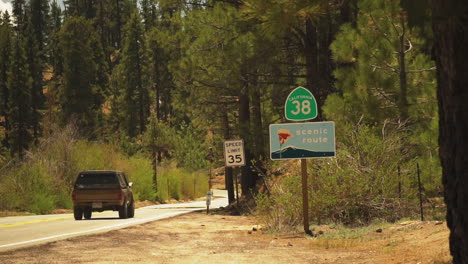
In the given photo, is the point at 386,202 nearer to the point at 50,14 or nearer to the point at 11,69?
the point at 11,69

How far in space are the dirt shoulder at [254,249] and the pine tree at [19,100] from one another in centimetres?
6621

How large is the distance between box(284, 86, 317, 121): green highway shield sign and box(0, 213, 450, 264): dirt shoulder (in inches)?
113

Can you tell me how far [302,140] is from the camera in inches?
650

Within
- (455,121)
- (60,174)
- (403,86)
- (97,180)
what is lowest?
(60,174)

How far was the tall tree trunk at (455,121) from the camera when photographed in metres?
5.82

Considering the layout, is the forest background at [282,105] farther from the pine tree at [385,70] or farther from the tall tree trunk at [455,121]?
the tall tree trunk at [455,121]

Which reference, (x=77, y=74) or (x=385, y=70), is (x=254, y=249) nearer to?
(x=385, y=70)

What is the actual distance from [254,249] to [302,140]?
13.6ft

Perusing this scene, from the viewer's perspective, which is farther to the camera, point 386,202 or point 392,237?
point 386,202

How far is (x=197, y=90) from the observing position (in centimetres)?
3484

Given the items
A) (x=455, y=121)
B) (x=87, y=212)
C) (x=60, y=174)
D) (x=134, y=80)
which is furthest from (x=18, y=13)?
(x=455, y=121)

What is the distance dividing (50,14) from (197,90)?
11377 cm

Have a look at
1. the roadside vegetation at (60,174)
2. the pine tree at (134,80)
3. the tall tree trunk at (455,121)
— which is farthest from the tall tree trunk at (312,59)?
the pine tree at (134,80)

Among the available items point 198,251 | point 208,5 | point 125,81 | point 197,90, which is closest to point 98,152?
point 197,90
